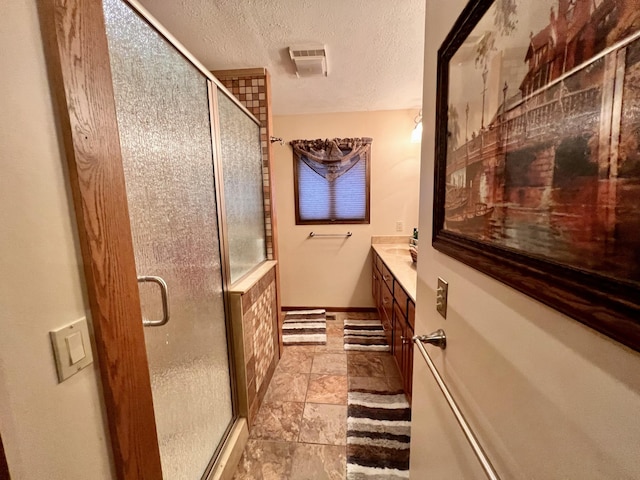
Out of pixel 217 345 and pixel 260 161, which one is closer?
pixel 217 345

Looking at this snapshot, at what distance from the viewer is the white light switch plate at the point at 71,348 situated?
0.50 metres

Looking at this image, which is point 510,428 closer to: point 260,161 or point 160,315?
point 160,315

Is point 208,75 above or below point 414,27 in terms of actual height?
below

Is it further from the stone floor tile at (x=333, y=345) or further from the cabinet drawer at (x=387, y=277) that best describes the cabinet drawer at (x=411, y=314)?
the stone floor tile at (x=333, y=345)

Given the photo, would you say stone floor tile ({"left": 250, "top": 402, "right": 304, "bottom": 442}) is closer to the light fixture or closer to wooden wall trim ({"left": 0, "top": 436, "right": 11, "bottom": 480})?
wooden wall trim ({"left": 0, "top": 436, "right": 11, "bottom": 480})

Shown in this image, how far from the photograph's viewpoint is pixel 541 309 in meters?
0.43

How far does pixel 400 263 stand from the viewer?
2.27 metres

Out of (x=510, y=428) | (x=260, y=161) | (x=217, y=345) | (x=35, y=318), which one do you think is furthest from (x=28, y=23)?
(x=260, y=161)

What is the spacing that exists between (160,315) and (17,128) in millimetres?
687

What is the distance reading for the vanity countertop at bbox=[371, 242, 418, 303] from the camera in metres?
1.66

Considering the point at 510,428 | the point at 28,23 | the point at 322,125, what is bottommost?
the point at 510,428

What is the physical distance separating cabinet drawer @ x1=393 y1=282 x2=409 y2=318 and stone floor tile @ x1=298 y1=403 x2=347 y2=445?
2.64 ft

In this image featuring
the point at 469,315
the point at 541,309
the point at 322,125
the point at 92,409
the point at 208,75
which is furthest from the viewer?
the point at 322,125

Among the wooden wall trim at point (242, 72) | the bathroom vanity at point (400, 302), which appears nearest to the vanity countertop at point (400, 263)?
the bathroom vanity at point (400, 302)
